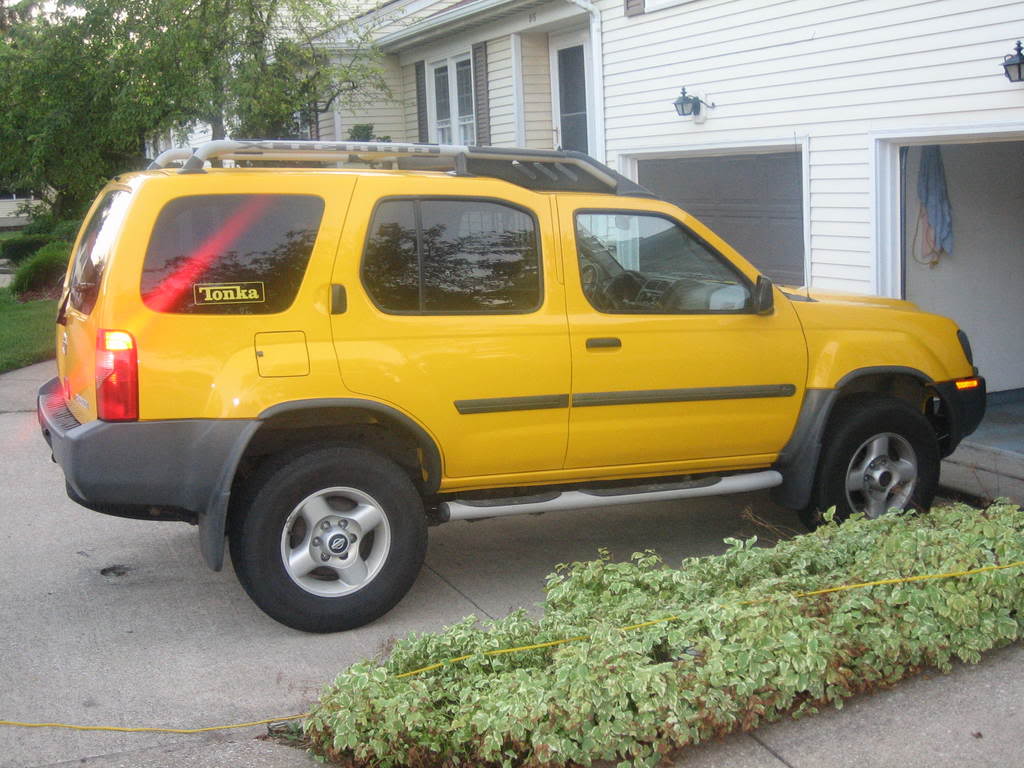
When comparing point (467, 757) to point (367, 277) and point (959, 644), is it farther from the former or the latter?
point (367, 277)

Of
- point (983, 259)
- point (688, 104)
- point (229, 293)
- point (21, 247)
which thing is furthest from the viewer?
point (21, 247)

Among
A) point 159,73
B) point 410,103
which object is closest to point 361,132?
point 410,103

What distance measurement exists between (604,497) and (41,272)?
1700 cm

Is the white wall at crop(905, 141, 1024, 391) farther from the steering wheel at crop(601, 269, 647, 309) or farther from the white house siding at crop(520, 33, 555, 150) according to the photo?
the white house siding at crop(520, 33, 555, 150)

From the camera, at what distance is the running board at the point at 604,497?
564cm

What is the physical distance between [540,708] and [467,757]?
11.7 inches

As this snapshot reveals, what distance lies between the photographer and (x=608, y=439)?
5.81m

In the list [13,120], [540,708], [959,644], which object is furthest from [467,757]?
[13,120]

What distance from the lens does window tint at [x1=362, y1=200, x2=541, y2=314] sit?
17.8ft

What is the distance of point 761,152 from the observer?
10852mm

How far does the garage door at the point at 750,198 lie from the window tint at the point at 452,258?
5926 millimetres

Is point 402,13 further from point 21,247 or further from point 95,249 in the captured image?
point 95,249

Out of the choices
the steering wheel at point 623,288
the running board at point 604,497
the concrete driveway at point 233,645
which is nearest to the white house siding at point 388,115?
the concrete driveway at point 233,645

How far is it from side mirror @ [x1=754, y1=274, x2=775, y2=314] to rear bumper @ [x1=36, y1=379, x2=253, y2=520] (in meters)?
2.58
